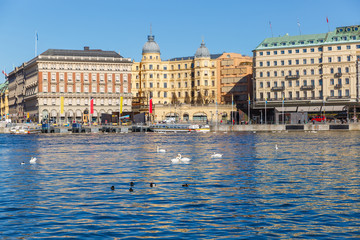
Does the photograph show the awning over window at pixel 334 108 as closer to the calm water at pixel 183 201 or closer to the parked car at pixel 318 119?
the parked car at pixel 318 119

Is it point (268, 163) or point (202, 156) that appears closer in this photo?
point (268, 163)

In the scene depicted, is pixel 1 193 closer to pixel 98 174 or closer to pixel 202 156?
pixel 98 174

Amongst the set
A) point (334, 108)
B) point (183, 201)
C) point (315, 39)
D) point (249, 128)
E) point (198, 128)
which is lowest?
point (183, 201)

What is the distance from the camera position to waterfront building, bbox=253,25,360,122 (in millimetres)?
171750

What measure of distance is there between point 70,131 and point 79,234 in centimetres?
14934

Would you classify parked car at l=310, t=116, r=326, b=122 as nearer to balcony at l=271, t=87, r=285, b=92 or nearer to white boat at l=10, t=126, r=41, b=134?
balcony at l=271, t=87, r=285, b=92

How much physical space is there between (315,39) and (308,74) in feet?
36.8

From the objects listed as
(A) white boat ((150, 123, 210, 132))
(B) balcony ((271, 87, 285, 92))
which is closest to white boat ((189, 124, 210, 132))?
(A) white boat ((150, 123, 210, 132))

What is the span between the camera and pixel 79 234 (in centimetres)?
2550

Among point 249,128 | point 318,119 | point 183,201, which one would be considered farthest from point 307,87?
point 183,201

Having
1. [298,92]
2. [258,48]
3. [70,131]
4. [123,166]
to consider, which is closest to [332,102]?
[298,92]

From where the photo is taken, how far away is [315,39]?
17800 centimetres

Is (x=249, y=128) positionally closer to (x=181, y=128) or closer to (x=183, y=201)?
(x=181, y=128)

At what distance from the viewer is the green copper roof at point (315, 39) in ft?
564
